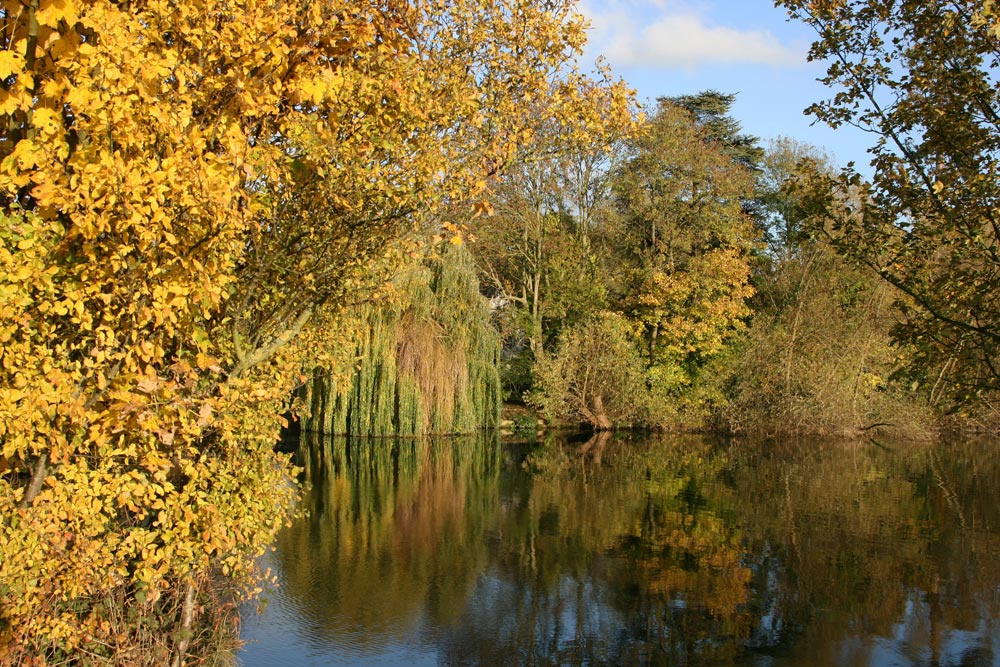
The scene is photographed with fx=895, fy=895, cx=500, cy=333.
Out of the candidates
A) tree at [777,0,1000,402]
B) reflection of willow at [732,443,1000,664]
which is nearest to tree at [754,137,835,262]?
reflection of willow at [732,443,1000,664]

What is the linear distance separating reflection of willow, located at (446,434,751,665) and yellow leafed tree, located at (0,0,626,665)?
4483 millimetres

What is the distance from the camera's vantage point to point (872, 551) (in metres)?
15.1

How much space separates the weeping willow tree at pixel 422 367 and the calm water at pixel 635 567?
4281 millimetres

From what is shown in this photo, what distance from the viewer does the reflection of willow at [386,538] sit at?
11906 mm

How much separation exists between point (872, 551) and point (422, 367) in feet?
53.2

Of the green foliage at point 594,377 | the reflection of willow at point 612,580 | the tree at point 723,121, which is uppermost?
the tree at point 723,121

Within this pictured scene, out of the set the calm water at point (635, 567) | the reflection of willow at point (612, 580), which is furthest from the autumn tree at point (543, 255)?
the reflection of willow at point (612, 580)

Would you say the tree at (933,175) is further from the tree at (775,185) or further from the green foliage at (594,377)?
the tree at (775,185)

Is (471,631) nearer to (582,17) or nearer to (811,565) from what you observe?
(811,565)

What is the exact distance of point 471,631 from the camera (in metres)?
11.2

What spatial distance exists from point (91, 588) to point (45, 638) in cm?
56

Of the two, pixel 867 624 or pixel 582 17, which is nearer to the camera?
pixel 582 17

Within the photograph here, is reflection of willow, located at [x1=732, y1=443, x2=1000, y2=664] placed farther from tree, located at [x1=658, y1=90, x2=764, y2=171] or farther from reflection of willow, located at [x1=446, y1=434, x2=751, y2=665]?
tree, located at [x1=658, y1=90, x2=764, y2=171]

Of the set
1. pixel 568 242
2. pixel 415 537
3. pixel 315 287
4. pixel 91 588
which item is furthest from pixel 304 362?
pixel 568 242
